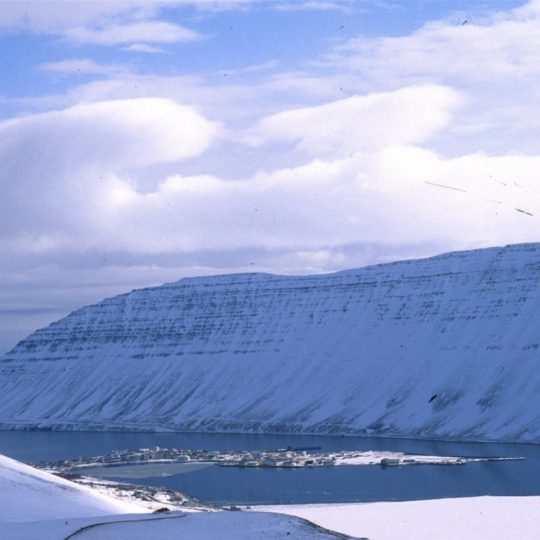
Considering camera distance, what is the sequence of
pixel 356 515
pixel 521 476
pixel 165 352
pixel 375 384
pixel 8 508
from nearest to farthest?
pixel 8 508
pixel 356 515
pixel 521 476
pixel 375 384
pixel 165 352

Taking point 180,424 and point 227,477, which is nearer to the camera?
point 227,477

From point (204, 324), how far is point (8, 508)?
135126mm

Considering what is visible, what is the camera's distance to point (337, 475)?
86.8m

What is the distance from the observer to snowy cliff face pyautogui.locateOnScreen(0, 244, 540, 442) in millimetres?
129850

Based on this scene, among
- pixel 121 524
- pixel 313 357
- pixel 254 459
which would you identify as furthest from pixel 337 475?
pixel 313 357

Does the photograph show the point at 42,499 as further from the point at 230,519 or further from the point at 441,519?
the point at 441,519


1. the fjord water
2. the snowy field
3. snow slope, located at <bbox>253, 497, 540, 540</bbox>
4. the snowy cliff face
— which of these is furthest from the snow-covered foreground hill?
the snowy cliff face

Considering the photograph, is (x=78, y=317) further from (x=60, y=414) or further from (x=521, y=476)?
(x=521, y=476)

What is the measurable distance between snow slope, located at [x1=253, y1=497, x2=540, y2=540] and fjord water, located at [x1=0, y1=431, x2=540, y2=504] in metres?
16.2

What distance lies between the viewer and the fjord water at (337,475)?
242 ft

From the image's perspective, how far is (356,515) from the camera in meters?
49.8

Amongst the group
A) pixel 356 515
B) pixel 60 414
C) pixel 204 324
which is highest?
pixel 204 324

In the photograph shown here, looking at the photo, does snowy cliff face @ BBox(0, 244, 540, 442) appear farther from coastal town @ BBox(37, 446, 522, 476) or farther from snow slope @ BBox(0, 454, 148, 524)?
snow slope @ BBox(0, 454, 148, 524)

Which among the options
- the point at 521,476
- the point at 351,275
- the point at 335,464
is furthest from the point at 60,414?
the point at 521,476
